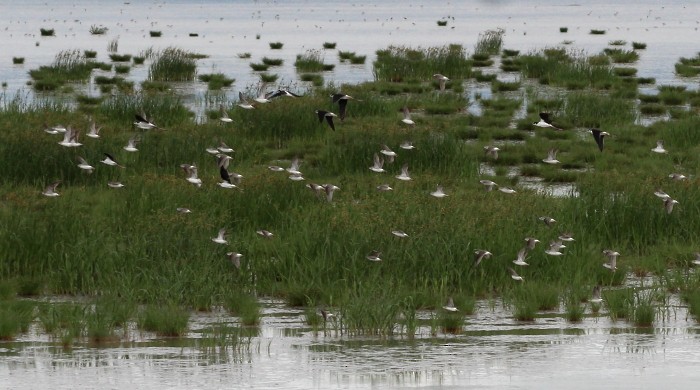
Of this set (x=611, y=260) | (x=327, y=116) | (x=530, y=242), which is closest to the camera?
(x=530, y=242)

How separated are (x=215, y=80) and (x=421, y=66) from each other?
201 inches

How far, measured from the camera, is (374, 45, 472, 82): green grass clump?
34.3 meters

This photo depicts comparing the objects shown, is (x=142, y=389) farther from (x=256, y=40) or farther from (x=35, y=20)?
(x=35, y=20)

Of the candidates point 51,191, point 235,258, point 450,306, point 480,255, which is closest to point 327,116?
point 51,191

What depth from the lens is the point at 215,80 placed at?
34.8 m

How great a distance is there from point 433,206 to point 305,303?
9.15 ft

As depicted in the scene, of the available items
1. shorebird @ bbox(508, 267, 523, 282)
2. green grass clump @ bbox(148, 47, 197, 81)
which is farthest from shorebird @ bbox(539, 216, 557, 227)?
green grass clump @ bbox(148, 47, 197, 81)

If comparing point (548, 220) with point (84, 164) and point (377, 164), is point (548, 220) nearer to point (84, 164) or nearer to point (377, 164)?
point (377, 164)

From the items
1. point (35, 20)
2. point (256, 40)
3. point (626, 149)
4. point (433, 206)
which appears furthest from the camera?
point (35, 20)

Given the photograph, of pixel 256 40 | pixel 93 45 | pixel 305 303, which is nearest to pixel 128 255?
pixel 305 303

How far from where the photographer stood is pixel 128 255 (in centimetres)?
1381

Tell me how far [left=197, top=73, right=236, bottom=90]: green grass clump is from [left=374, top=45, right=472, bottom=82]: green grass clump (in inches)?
144

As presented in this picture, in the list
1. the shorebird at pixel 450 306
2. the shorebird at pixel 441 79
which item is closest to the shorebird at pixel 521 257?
the shorebird at pixel 450 306

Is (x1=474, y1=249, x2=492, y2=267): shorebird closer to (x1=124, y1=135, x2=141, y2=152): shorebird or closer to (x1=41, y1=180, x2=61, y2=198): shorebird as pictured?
(x1=41, y1=180, x2=61, y2=198): shorebird
